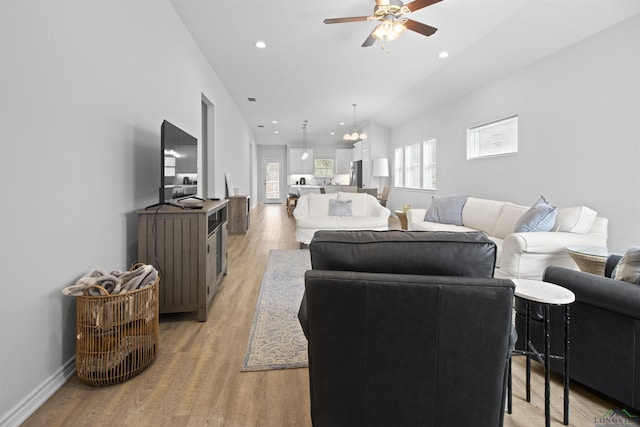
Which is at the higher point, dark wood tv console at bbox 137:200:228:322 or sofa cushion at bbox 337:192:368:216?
sofa cushion at bbox 337:192:368:216

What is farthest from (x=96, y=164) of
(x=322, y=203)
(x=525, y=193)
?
(x=525, y=193)

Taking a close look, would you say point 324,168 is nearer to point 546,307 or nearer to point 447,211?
point 447,211

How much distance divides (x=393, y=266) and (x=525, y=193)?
4403 mm

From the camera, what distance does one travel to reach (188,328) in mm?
2418

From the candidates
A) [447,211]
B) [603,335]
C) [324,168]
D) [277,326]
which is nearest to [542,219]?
[447,211]

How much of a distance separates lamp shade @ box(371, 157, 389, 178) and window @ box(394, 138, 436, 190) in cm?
26

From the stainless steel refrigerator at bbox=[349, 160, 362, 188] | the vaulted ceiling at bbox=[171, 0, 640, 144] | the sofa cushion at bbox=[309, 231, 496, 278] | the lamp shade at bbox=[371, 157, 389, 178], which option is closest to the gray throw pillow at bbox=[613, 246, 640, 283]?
the sofa cushion at bbox=[309, 231, 496, 278]

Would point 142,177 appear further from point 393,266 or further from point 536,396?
point 536,396

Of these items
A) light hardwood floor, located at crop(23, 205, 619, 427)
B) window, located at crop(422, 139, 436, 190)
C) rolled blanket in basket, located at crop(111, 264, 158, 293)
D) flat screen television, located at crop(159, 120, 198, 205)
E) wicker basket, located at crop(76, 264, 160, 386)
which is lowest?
light hardwood floor, located at crop(23, 205, 619, 427)

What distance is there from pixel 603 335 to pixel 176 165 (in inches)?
117

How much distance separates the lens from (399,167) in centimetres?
960

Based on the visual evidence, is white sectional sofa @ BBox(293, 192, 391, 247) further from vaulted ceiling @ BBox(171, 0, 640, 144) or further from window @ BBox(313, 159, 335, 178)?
window @ BBox(313, 159, 335, 178)

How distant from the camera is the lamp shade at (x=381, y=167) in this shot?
9.80 metres

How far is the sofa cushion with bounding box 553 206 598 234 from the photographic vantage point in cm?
315
